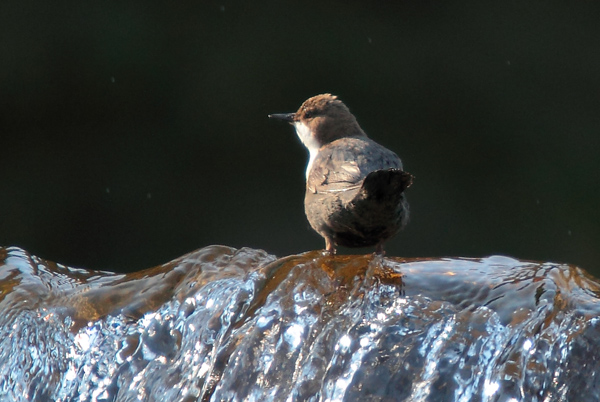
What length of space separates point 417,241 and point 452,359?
529cm

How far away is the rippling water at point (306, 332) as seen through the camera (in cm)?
254

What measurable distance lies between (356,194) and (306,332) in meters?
0.67

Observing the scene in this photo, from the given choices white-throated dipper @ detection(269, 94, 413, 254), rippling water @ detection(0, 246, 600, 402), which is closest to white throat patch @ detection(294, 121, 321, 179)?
white-throated dipper @ detection(269, 94, 413, 254)

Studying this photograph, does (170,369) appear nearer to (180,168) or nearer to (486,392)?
(486,392)

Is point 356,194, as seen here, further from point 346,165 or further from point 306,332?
point 306,332

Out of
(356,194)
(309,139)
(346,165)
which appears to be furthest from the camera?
(309,139)

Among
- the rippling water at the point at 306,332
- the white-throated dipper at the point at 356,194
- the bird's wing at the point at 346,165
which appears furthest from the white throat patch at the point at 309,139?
the rippling water at the point at 306,332

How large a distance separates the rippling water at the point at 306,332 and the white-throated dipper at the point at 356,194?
248mm

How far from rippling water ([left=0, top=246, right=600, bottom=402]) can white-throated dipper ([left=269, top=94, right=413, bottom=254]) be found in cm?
25

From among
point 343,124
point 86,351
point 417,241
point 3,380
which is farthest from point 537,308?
point 417,241

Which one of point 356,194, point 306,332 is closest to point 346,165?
point 356,194

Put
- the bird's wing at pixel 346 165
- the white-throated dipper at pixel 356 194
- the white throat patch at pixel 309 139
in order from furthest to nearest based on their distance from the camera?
the white throat patch at pixel 309 139
the bird's wing at pixel 346 165
the white-throated dipper at pixel 356 194

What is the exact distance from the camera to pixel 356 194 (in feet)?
11.0

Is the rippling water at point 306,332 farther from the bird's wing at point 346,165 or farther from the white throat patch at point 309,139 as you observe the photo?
the white throat patch at point 309,139
